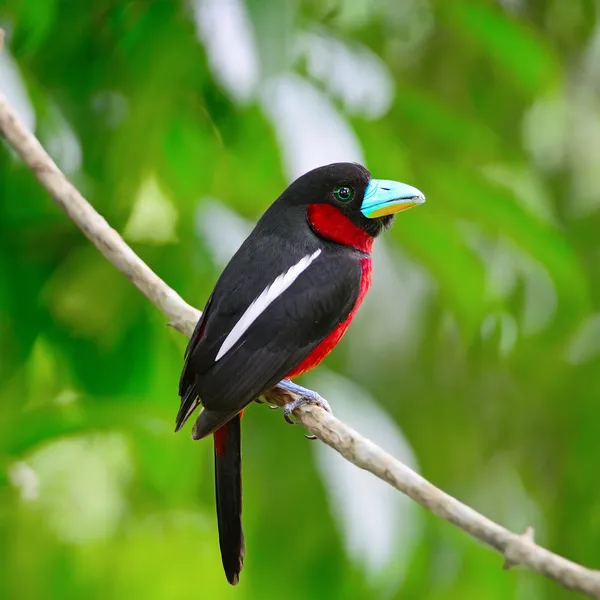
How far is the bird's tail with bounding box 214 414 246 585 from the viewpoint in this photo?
1961mm

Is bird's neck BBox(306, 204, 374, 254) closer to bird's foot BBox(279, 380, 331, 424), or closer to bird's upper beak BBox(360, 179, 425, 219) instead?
bird's upper beak BBox(360, 179, 425, 219)

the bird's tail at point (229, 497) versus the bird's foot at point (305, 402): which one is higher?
the bird's foot at point (305, 402)

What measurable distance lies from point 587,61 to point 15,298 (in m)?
2.32

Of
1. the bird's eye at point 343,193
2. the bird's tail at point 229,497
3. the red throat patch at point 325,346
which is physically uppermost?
the bird's eye at point 343,193

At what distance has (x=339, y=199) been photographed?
220cm

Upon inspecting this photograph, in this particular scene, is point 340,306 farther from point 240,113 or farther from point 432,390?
point 432,390

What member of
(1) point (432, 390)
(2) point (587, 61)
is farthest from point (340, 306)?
(2) point (587, 61)

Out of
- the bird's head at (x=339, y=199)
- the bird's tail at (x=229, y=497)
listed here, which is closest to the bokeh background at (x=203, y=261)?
the bird's head at (x=339, y=199)

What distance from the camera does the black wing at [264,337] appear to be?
1.86m

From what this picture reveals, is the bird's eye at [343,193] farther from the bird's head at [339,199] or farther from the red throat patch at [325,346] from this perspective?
the red throat patch at [325,346]

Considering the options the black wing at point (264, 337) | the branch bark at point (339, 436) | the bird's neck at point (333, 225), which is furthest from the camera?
the bird's neck at point (333, 225)

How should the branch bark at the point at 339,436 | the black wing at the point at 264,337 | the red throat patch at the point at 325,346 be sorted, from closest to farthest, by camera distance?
the branch bark at the point at 339,436 → the black wing at the point at 264,337 → the red throat patch at the point at 325,346

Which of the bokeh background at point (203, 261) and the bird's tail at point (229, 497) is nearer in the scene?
the bird's tail at point (229, 497)

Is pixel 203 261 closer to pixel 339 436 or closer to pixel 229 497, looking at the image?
pixel 229 497
